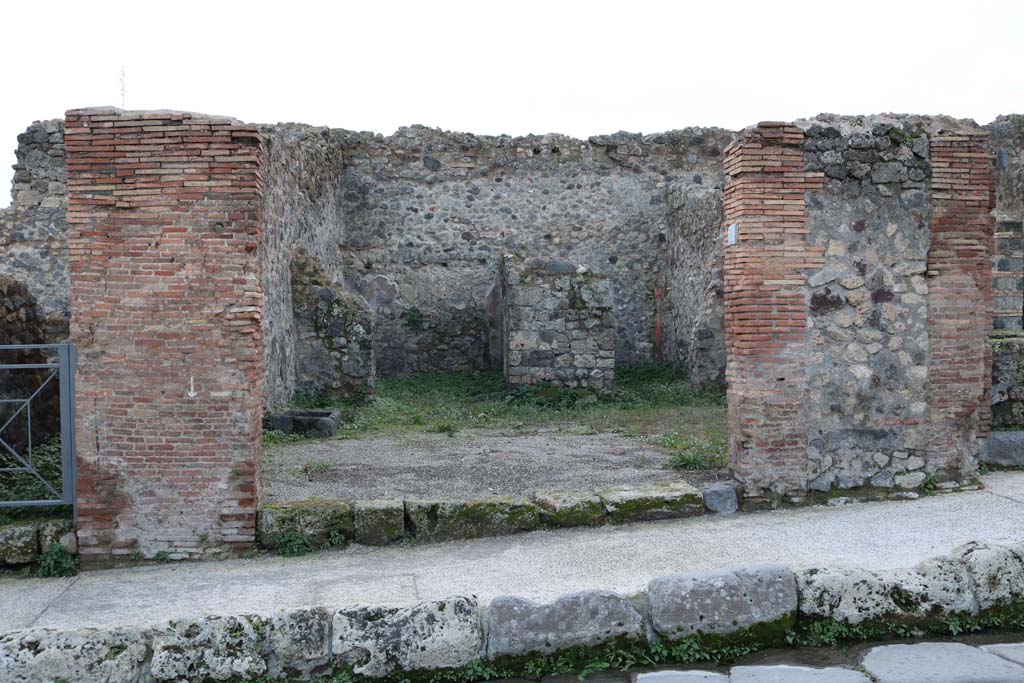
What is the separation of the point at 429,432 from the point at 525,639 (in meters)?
5.67

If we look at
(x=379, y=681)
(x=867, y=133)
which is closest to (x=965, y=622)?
(x=379, y=681)

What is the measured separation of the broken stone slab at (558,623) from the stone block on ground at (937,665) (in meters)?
1.19

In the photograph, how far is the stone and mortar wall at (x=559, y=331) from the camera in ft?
40.0

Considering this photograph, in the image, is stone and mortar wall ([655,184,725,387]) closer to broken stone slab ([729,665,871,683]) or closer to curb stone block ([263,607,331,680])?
broken stone slab ([729,665,871,683])

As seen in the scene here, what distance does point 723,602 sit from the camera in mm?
4535

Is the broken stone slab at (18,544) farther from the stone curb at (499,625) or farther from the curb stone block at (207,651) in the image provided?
the curb stone block at (207,651)

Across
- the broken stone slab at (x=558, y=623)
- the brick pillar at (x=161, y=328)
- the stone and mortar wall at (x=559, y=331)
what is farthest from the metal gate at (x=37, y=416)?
the stone and mortar wall at (x=559, y=331)

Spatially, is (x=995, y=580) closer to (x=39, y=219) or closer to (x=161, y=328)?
(x=161, y=328)

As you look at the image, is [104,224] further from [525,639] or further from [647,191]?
[647,191]

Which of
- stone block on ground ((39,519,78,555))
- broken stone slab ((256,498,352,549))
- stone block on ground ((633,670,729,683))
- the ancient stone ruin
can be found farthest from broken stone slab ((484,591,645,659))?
stone block on ground ((39,519,78,555))

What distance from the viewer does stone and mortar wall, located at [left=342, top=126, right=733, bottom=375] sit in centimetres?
1548

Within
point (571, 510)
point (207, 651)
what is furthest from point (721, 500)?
point (207, 651)

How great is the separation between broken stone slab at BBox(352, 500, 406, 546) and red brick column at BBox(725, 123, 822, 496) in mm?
2571

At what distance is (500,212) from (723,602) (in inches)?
471
